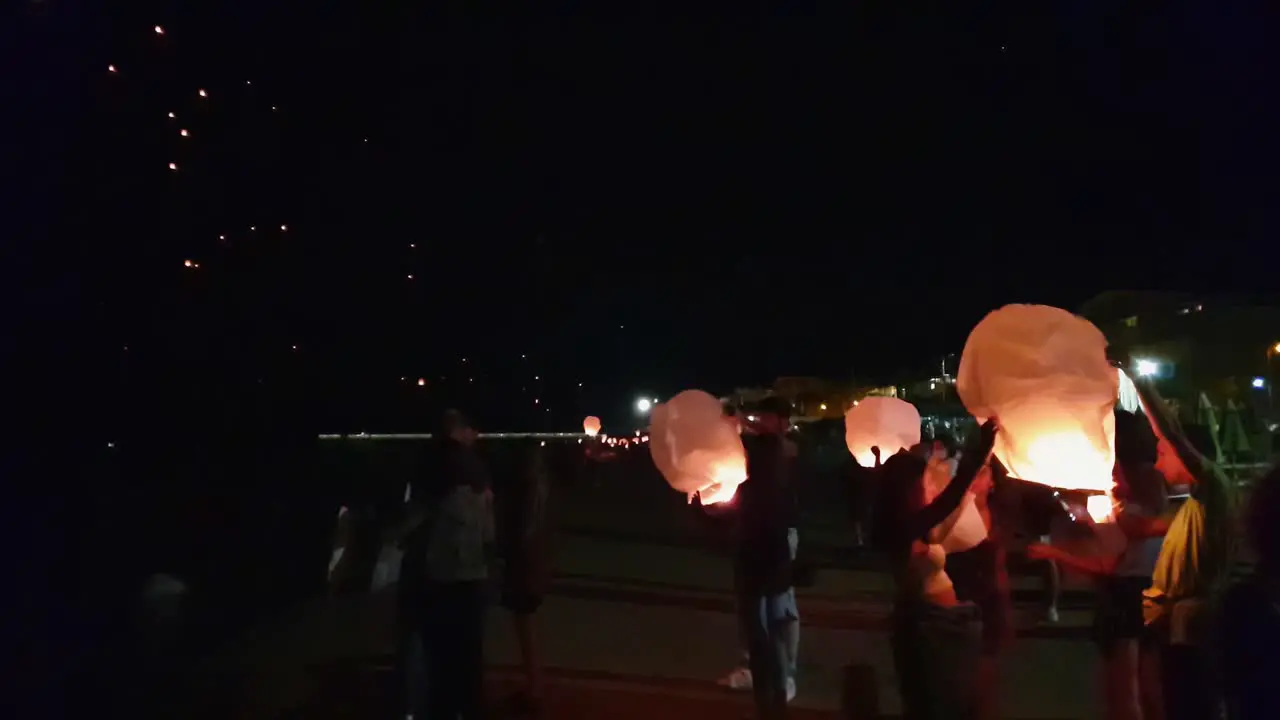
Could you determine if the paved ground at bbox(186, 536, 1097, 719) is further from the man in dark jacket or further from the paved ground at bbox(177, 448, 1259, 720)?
the man in dark jacket

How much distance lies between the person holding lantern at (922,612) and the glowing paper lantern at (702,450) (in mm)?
2442

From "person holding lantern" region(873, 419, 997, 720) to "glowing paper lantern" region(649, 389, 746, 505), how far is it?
8.01ft

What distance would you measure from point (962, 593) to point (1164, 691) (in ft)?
3.40

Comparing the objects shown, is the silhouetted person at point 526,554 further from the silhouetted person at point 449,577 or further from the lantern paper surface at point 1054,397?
the lantern paper surface at point 1054,397

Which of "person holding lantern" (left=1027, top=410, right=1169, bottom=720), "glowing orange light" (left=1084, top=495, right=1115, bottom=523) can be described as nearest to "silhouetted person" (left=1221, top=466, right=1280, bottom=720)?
"glowing orange light" (left=1084, top=495, right=1115, bottom=523)

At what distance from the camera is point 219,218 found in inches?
829

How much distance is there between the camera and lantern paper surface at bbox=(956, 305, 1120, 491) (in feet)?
11.7

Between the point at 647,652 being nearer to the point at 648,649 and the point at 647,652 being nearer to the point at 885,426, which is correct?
the point at 648,649

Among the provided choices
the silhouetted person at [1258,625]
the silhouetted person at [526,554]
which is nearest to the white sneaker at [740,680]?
the silhouetted person at [526,554]

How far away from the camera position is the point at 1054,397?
3.58 m

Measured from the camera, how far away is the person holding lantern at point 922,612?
12.4 ft

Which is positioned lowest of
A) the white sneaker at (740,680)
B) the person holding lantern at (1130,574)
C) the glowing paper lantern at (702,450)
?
the white sneaker at (740,680)

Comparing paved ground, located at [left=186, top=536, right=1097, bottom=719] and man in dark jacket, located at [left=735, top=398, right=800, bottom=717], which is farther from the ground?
man in dark jacket, located at [left=735, top=398, right=800, bottom=717]

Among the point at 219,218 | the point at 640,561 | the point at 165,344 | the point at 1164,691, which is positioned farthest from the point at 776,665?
the point at 219,218
